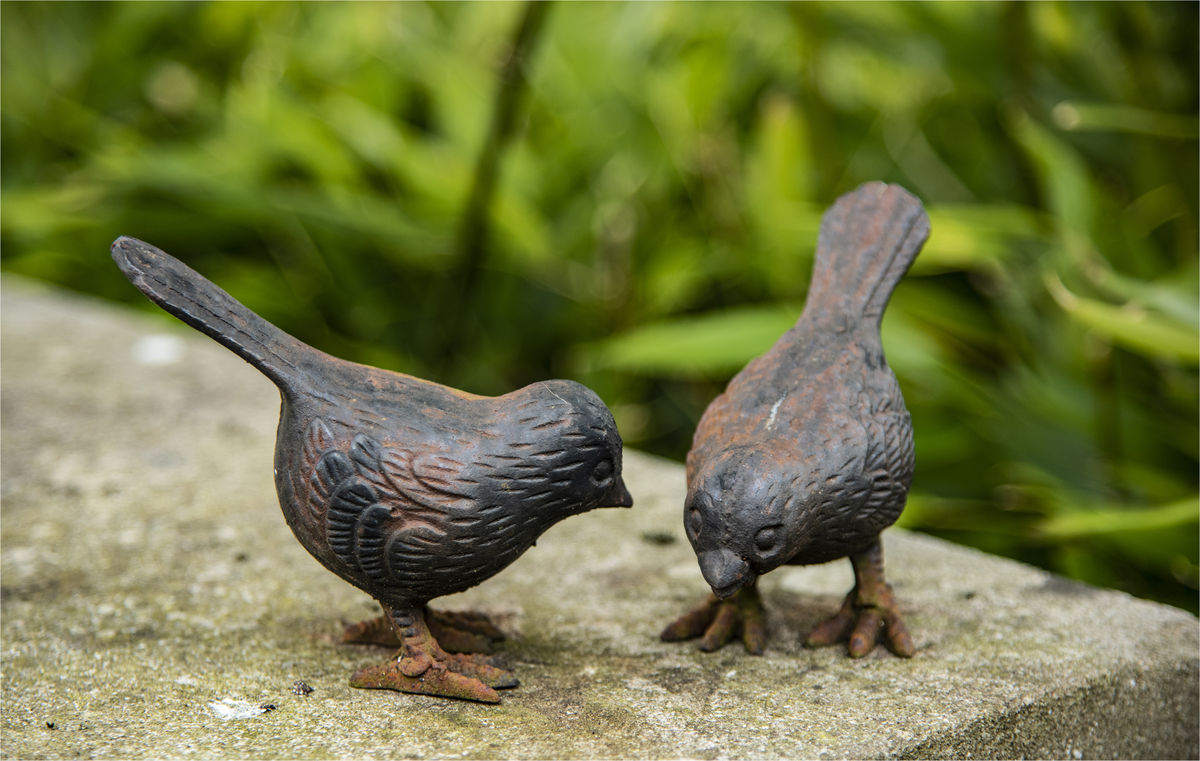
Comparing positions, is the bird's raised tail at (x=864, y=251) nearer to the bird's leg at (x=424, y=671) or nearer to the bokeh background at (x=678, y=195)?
the bokeh background at (x=678, y=195)

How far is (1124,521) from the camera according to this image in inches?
87.4

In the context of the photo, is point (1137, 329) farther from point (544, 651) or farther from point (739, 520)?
point (544, 651)

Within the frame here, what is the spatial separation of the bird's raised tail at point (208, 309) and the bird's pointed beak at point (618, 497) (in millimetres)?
438

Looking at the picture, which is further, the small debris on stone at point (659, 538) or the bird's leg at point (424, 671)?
the small debris on stone at point (659, 538)

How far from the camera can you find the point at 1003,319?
3230mm

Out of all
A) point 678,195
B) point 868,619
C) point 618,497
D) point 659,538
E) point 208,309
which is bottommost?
point 659,538

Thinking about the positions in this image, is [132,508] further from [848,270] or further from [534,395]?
[848,270]

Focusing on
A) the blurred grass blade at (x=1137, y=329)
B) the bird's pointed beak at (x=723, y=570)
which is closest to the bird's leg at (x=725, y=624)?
the bird's pointed beak at (x=723, y=570)

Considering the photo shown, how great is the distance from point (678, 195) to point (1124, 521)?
2.01 m

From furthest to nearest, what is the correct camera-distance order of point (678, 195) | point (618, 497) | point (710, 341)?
point (678, 195) → point (710, 341) → point (618, 497)

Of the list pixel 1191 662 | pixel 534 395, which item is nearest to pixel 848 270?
pixel 534 395

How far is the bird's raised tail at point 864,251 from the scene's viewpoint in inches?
70.0

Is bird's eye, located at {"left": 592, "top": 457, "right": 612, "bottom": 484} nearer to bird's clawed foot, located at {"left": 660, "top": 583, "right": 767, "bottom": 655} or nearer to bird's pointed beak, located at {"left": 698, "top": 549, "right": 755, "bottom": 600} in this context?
bird's pointed beak, located at {"left": 698, "top": 549, "right": 755, "bottom": 600}

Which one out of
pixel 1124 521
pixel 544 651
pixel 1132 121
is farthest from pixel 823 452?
pixel 1132 121
